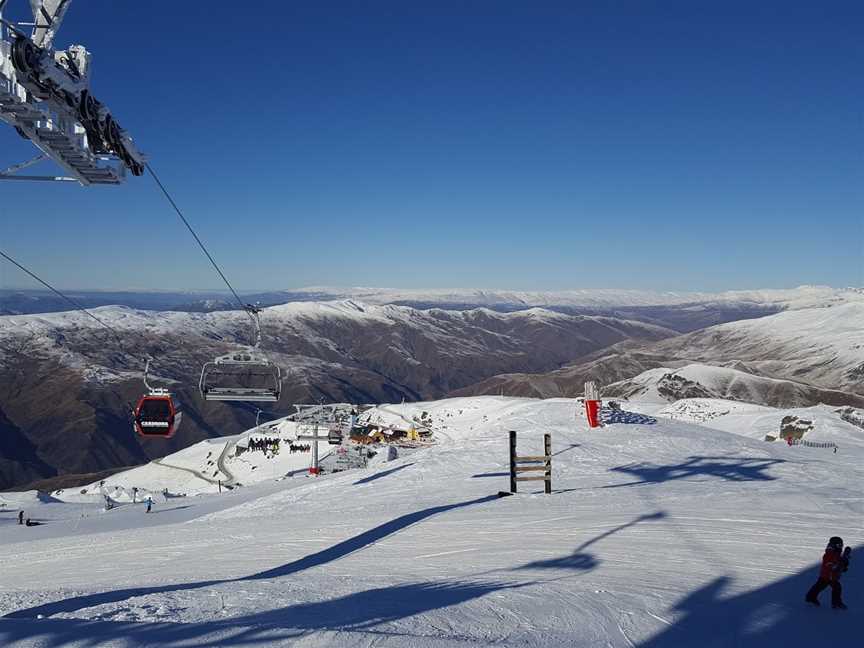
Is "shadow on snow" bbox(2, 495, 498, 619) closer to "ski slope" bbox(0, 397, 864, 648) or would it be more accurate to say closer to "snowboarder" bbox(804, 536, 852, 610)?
"ski slope" bbox(0, 397, 864, 648)

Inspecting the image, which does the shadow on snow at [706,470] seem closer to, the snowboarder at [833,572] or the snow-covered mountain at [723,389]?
the snowboarder at [833,572]

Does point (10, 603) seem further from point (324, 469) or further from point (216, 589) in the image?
point (324, 469)

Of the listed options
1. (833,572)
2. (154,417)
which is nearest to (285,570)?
(833,572)

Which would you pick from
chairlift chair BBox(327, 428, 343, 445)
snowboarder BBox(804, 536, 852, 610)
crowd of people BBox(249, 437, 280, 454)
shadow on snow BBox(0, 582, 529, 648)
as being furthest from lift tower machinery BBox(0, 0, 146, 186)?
crowd of people BBox(249, 437, 280, 454)

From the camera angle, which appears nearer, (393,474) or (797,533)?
(797,533)

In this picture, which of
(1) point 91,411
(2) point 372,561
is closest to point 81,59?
(2) point 372,561

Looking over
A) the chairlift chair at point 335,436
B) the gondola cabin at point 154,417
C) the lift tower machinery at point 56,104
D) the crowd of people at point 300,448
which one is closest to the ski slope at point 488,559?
the gondola cabin at point 154,417
